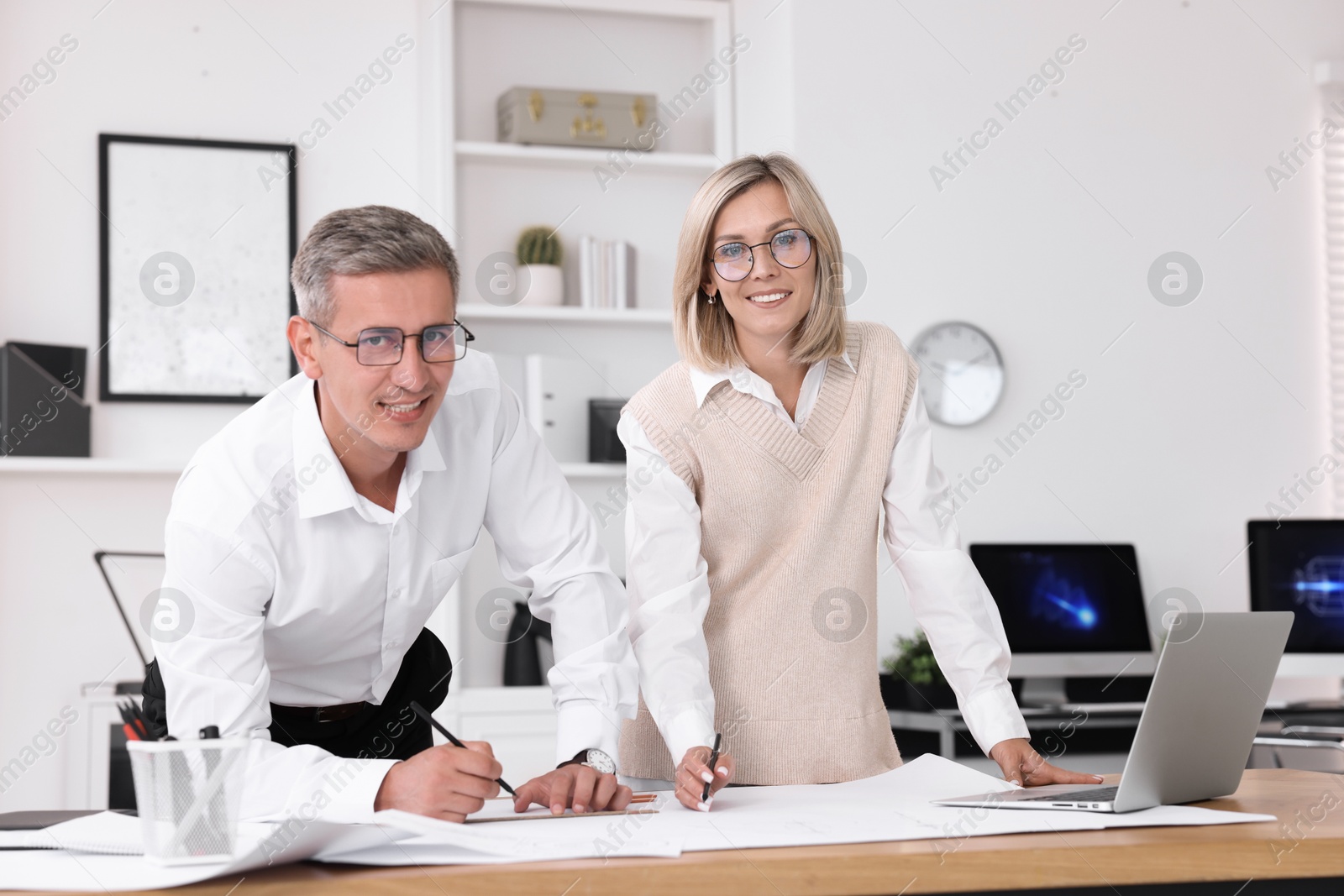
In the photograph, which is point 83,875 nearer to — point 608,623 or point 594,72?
point 608,623

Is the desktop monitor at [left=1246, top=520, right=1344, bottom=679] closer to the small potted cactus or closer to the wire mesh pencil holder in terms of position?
the small potted cactus

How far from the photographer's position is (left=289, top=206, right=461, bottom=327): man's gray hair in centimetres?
146

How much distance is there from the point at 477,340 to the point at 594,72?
1.04 m

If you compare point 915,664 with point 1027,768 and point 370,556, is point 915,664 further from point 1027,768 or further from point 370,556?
point 370,556

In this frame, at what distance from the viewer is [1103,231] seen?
4.22m

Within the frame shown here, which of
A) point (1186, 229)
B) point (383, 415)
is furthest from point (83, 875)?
point (1186, 229)

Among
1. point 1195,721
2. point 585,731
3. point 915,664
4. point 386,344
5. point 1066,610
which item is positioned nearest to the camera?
point 1195,721

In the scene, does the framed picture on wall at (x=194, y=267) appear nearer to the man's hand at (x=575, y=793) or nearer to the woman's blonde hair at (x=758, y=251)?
the woman's blonde hair at (x=758, y=251)

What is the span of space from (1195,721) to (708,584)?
69 centimetres

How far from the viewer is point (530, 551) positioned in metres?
1.74

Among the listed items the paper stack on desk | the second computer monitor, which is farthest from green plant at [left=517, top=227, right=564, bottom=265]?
the paper stack on desk

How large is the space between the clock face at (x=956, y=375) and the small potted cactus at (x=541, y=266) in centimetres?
117

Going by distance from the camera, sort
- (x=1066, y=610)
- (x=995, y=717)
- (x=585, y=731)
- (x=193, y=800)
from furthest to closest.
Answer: (x=1066, y=610) → (x=995, y=717) → (x=585, y=731) → (x=193, y=800)

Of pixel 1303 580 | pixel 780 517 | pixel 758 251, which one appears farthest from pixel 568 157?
pixel 1303 580
